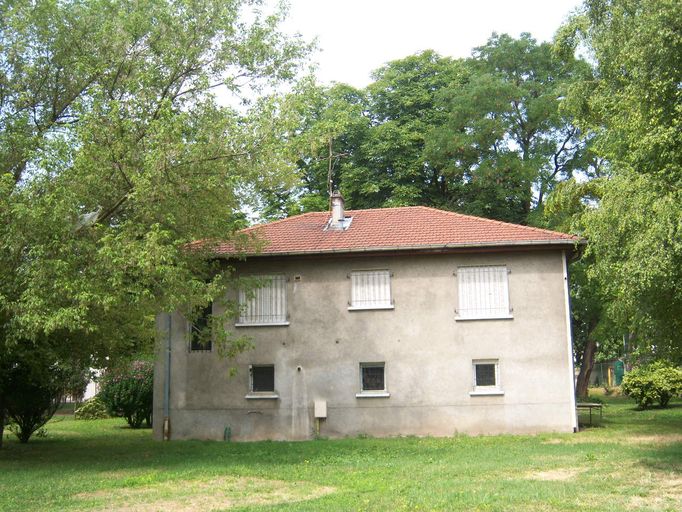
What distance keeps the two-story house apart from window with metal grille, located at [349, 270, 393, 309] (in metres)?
0.03

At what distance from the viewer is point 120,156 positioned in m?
15.4

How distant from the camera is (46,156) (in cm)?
Result: 1455

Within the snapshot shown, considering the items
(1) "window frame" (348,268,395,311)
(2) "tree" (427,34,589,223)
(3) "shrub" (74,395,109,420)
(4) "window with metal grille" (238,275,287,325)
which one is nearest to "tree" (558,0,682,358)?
(1) "window frame" (348,268,395,311)

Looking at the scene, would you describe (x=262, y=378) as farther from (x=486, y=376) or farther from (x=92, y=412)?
(x=92, y=412)

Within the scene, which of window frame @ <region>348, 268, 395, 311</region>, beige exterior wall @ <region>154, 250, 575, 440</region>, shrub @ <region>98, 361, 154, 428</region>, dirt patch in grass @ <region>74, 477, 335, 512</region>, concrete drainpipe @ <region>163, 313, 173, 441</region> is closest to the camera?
dirt patch in grass @ <region>74, 477, 335, 512</region>

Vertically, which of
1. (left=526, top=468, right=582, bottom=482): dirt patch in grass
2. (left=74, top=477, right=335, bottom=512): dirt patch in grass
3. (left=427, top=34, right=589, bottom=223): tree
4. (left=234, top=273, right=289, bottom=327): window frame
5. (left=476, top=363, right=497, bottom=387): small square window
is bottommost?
(left=74, top=477, right=335, bottom=512): dirt patch in grass

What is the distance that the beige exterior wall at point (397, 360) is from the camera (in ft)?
67.6

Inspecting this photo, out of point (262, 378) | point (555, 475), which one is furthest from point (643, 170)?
point (262, 378)

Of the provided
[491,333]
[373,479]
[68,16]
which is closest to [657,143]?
[373,479]

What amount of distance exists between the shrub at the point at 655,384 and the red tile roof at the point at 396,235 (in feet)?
33.7

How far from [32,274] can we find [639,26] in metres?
11.4

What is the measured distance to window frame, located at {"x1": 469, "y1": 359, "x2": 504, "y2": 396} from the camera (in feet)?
67.6

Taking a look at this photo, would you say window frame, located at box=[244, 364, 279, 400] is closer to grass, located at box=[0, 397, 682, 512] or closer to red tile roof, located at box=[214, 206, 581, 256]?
grass, located at box=[0, 397, 682, 512]

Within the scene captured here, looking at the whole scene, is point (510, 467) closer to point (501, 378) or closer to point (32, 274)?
point (501, 378)
